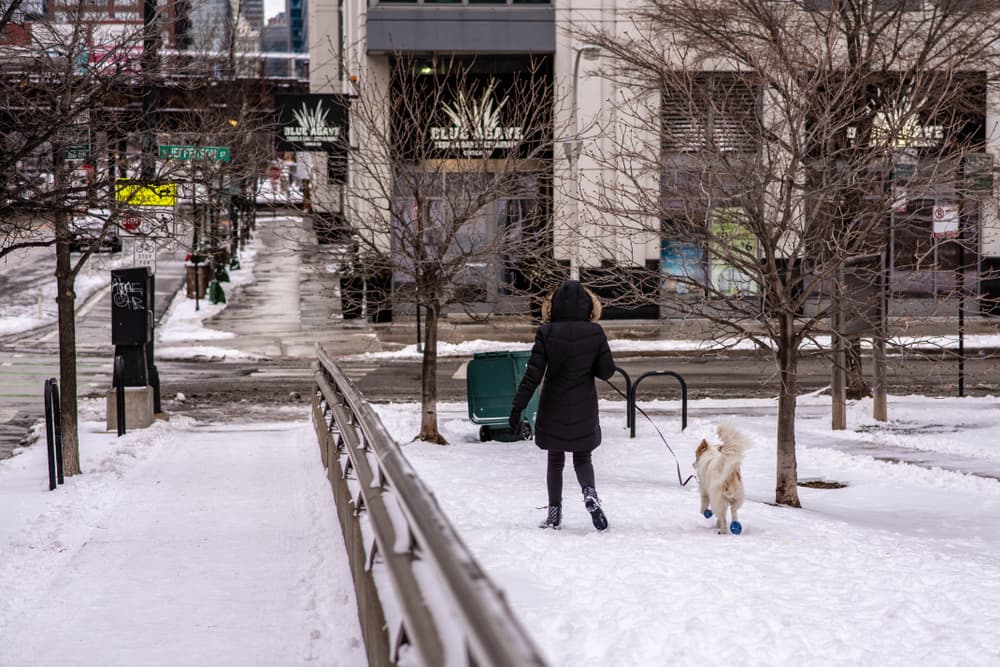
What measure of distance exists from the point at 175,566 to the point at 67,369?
605 centimetres

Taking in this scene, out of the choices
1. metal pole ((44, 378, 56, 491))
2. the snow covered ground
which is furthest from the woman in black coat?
the snow covered ground

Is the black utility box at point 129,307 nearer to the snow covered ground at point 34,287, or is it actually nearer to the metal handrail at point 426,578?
the metal handrail at point 426,578

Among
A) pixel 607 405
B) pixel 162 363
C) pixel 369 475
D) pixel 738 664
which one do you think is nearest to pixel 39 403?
pixel 162 363

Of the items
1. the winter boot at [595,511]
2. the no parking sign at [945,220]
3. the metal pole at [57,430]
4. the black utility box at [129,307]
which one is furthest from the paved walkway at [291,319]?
the winter boot at [595,511]

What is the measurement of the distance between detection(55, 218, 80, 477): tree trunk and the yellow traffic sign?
69 cm

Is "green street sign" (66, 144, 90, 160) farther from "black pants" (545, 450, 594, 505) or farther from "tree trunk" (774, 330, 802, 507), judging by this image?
"tree trunk" (774, 330, 802, 507)

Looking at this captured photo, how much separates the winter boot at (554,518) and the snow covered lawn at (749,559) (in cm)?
8

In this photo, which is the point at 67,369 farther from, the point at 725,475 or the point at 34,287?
the point at 34,287

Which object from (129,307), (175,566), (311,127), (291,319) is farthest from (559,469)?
(291,319)

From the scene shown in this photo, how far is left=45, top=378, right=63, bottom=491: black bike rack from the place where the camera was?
1186cm

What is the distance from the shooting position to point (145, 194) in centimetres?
1364

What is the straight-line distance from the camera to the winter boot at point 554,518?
31.0 ft

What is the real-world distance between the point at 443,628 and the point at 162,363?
24.2m

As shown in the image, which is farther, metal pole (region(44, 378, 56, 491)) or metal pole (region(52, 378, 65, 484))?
metal pole (region(52, 378, 65, 484))
